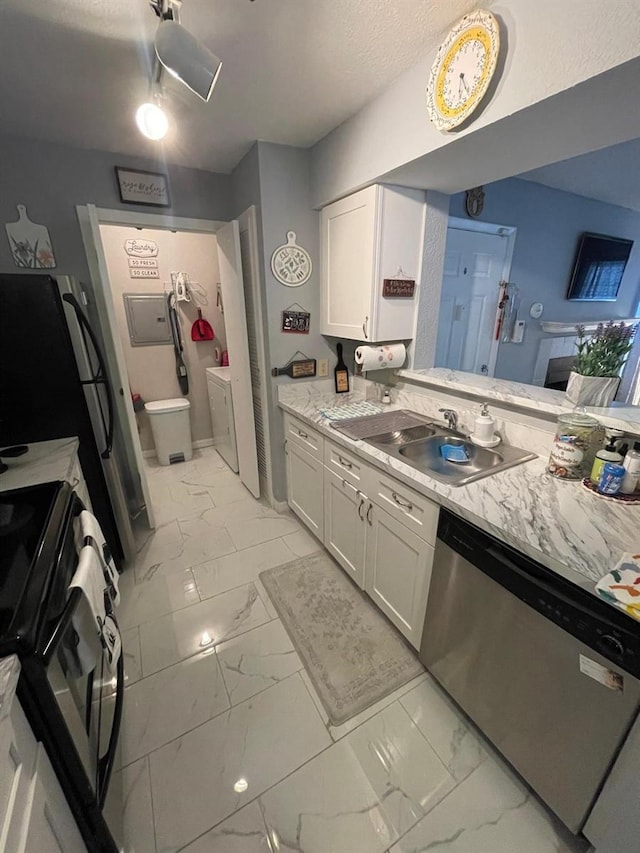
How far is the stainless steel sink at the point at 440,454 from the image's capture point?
53.4 inches

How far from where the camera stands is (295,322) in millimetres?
2301

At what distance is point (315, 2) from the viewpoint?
108 cm

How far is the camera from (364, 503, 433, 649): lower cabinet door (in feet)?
4.52

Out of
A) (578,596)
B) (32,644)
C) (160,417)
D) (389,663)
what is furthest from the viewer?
(160,417)

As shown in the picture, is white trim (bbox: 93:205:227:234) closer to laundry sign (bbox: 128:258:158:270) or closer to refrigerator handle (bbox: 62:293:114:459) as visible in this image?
refrigerator handle (bbox: 62:293:114:459)

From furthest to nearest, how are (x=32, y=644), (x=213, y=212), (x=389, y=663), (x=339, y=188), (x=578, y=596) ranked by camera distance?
(x=213, y=212) → (x=339, y=188) → (x=389, y=663) → (x=578, y=596) → (x=32, y=644)

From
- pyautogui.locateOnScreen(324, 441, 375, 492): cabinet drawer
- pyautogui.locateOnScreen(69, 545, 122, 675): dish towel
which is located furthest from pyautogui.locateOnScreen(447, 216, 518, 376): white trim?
pyautogui.locateOnScreen(69, 545, 122, 675): dish towel

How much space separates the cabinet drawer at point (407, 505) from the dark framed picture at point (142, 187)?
225 centimetres

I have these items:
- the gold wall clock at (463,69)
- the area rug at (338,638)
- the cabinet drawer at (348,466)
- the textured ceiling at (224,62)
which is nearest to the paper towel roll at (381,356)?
the cabinet drawer at (348,466)

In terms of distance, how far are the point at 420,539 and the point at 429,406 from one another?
911 millimetres

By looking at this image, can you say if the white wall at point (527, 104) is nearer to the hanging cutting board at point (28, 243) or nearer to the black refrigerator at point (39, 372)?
the black refrigerator at point (39, 372)

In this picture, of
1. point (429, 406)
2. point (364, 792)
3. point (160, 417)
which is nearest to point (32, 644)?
point (364, 792)

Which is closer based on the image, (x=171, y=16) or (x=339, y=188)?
(x=171, y=16)

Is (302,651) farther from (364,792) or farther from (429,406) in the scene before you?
(429,406)
